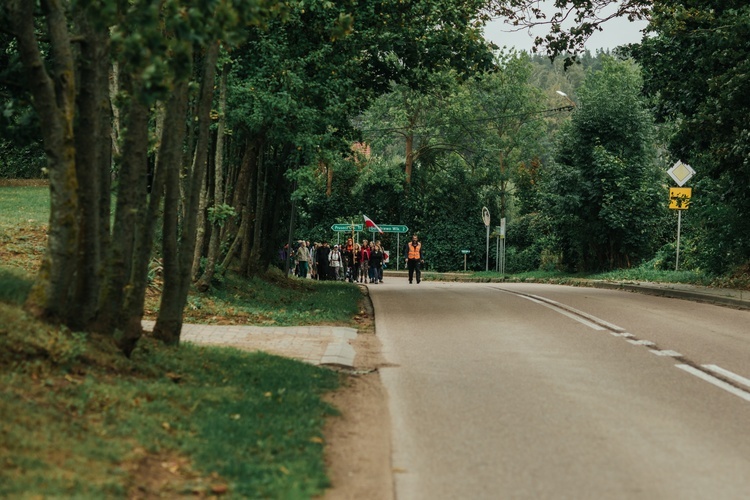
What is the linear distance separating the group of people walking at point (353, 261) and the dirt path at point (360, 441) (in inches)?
1169

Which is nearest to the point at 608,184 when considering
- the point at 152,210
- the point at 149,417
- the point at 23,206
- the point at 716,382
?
the point at 23,206

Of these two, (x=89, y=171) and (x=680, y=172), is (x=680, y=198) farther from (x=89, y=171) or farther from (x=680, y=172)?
(x=89, y=171)

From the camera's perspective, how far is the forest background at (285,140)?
9.03m

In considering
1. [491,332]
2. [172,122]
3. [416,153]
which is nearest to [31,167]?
[416,153]

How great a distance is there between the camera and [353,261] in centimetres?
4622

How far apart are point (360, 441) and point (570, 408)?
7.26ft

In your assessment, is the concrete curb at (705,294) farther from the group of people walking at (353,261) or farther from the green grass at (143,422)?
the green grass at (143,422)

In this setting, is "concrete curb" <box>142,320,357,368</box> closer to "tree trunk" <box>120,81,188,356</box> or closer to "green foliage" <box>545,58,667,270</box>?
"tree trunk" <box>120,81,188,356</box>

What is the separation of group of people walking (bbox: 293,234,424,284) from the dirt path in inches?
1169

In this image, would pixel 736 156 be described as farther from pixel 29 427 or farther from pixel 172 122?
pixel 29 427

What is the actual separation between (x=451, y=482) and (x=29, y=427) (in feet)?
7.97

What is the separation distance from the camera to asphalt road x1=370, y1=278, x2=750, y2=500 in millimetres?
6609

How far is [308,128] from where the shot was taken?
22.0 metres

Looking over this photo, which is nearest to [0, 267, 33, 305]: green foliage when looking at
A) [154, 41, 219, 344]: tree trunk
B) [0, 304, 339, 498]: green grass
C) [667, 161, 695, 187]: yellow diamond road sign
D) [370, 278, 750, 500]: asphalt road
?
[0, 304, 339, 498]: green grass
